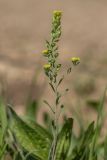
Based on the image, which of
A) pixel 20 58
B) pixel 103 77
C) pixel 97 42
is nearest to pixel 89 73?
pixel 103 77

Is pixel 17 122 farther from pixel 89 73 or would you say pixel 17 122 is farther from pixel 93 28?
pixel 93 28

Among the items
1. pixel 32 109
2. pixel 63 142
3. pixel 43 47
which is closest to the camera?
pixel 63 142

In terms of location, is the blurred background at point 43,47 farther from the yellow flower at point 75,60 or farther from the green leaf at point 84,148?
the yellow flower at point 75,60

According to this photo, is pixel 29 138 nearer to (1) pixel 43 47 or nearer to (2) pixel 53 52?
(2) pixel 53 52

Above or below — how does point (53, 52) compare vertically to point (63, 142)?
above

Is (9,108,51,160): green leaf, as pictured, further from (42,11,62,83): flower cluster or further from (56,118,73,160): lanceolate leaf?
(42,11,62,83): flower cluster

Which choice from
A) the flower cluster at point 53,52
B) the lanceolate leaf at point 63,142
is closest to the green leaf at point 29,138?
the lanceolate leaf at point 63,142

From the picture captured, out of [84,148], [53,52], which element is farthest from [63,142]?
[53,52]
